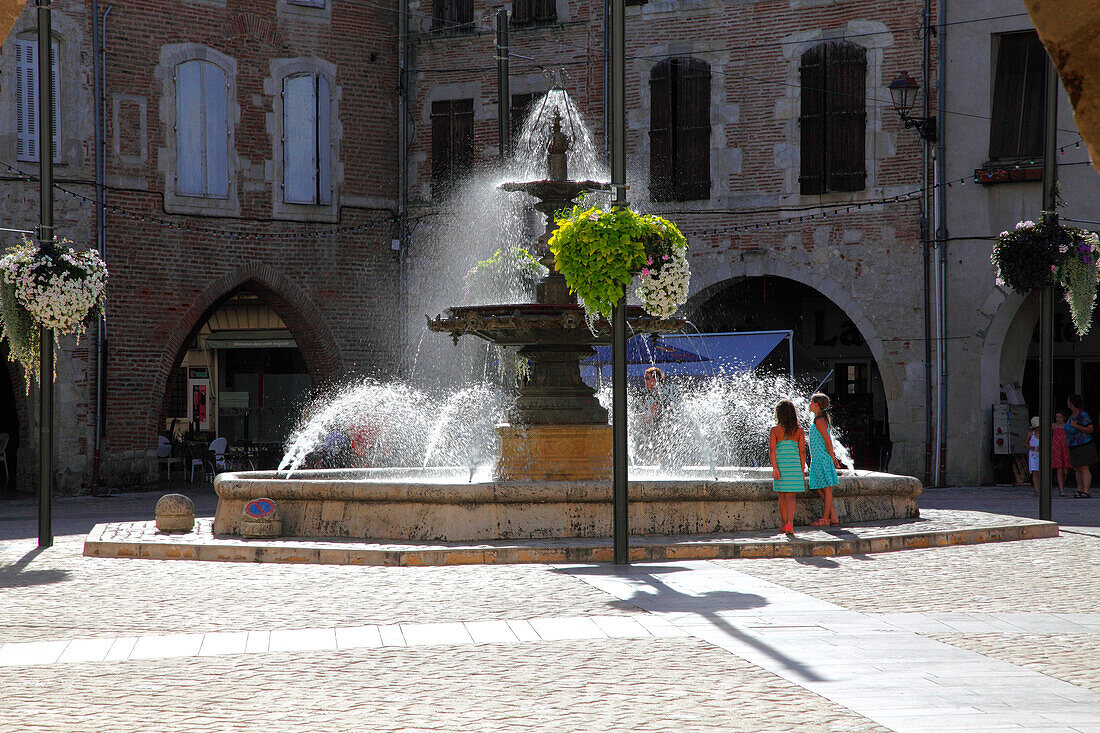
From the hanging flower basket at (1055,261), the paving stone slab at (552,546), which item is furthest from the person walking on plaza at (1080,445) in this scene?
the paving stone slab at (552,546)

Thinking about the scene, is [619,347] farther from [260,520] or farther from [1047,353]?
[1047,353]

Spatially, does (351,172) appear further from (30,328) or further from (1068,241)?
(1068,241)

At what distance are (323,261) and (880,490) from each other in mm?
13536

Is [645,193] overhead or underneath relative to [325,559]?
overhead

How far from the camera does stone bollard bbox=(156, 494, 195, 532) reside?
38.6 ft

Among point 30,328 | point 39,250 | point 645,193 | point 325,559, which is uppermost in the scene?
point 645,193

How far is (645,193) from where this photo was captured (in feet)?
72.5

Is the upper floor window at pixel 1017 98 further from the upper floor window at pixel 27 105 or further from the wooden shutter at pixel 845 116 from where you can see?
the upper floor window at pixel 27 105

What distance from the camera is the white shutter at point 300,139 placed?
74.6ft

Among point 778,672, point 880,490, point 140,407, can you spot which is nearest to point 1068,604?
point 778,672

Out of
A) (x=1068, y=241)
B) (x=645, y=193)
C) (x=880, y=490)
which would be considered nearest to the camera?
(x=880, y=490)

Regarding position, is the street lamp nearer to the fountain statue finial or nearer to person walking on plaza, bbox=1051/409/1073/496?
person walking on plaza, bbox=1051/409/1073/496

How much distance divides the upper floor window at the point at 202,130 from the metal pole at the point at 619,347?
13.5m

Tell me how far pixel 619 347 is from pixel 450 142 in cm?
1454
